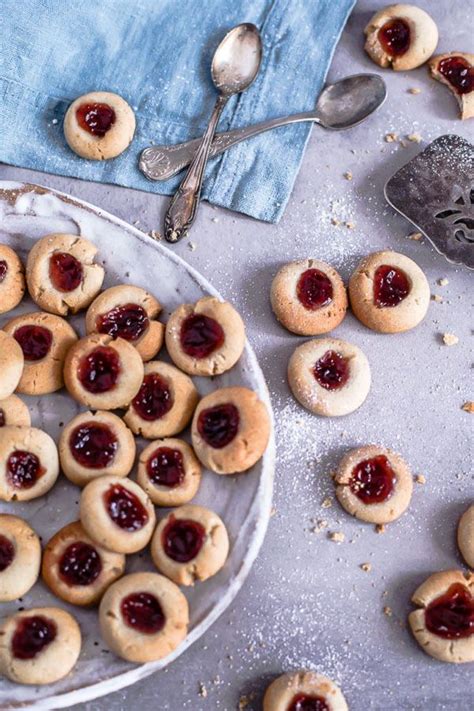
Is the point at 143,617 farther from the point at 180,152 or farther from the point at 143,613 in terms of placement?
the point at 180,152

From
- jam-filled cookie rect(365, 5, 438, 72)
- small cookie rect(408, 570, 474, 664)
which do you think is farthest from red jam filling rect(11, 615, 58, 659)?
jam-filled cookie rect(365, 5, 438, 72)

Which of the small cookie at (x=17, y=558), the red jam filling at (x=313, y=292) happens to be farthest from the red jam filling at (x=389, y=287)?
the small cookie at (x=17, y=558)

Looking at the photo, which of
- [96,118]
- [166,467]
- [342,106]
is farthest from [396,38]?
[166,467]

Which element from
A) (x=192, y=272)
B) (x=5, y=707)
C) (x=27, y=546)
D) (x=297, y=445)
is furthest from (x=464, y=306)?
(x=5, y=707)

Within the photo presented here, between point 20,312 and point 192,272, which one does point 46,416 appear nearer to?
point 20,312

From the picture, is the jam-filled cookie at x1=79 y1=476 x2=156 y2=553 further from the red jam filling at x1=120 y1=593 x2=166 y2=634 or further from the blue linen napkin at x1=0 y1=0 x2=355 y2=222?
the blue linen napkin at x1=0 y1=0 x2=355 y2=222
